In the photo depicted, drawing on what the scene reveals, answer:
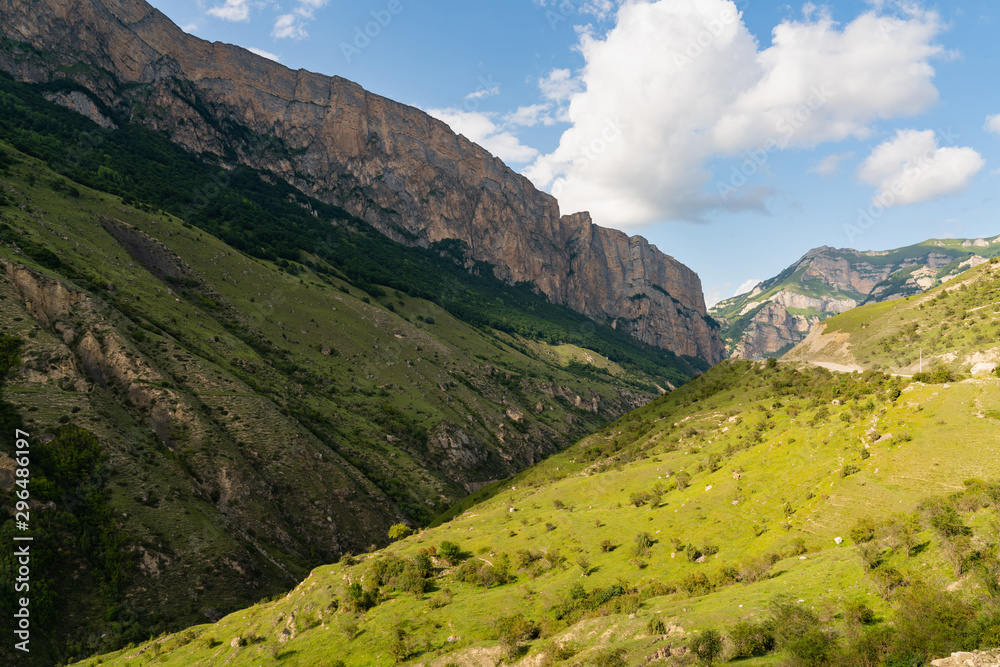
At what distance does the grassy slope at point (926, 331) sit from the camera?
38938 mm

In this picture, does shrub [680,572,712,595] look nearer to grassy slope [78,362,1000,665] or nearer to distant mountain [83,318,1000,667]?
distant mountain [83,318,1000,667]

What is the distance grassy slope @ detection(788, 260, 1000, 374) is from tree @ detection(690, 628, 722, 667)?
121ft

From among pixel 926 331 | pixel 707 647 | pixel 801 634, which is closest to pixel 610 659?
pixel 707 647

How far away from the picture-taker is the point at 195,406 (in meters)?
54.7

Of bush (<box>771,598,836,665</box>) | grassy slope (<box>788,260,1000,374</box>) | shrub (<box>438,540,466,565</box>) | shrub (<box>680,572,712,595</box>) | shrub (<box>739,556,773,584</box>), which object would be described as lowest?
shrub (<box>680,572,712,595</box>)

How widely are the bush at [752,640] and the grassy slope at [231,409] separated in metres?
40.0

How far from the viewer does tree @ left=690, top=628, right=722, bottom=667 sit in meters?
14.4

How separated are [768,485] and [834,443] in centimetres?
486

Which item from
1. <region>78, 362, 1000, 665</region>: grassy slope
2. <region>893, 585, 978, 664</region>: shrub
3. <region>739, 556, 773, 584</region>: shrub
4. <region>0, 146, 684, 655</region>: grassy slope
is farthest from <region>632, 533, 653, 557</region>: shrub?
<region>0, 146, 684, 655</region>: grassy slope

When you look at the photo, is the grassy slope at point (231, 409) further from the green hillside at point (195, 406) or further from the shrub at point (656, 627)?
the shrub at point (656, 627)

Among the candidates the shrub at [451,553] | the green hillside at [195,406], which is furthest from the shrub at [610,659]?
the green hillside at [195,406]

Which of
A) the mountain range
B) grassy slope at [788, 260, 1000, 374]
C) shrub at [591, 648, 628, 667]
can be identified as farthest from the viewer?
grassy slope at [788, 260, 1000, 374]

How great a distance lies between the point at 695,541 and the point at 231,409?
184ft

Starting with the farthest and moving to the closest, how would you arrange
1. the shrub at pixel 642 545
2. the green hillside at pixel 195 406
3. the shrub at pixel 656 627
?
the green hillside at pixel 195 406 < the shrub at pixel 642 545 < the shrub at pixel 656 627
